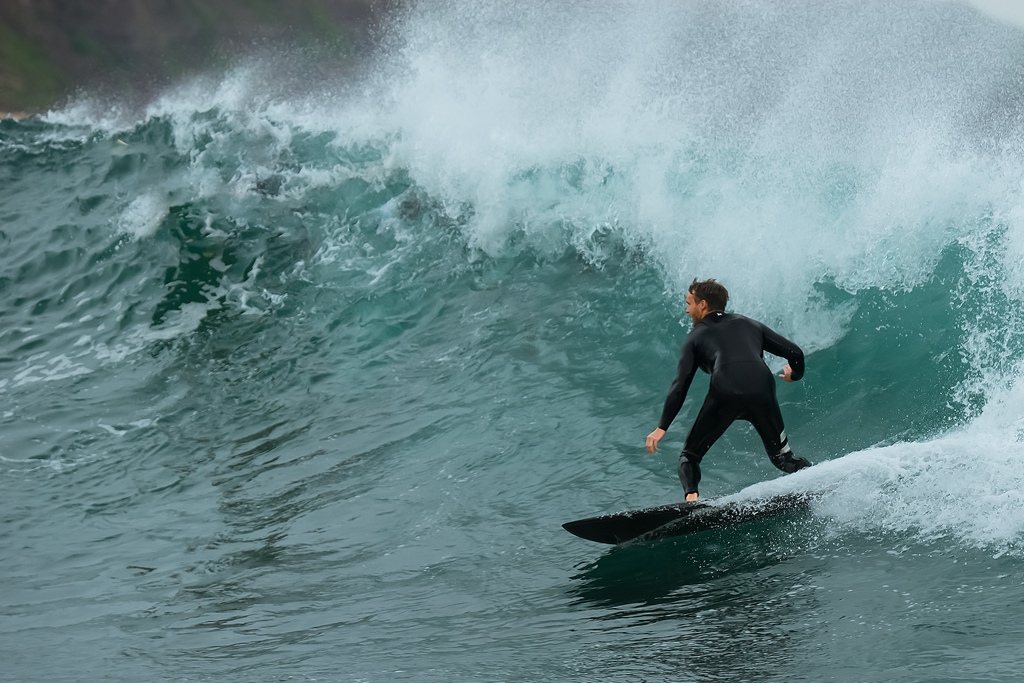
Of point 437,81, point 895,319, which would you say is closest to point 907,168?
point 895,319

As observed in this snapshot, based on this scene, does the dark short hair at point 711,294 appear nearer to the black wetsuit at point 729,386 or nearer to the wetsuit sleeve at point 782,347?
the black wetsuit at point 729,386

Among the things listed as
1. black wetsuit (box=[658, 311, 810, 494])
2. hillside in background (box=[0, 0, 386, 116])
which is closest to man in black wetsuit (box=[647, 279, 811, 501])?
black wetsuit (box=[658, 311, 810, 494])

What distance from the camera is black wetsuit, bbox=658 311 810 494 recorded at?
5.80m

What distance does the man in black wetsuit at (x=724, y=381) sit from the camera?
5.80 metres

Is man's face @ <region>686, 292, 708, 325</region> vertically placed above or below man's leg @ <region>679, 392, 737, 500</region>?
above

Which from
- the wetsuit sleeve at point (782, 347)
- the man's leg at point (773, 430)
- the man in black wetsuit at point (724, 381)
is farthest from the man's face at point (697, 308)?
the man's leg at point (773, 430)

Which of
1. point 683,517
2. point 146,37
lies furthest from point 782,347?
point 146,37

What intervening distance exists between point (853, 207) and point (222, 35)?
22.1m

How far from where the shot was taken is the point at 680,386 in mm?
5910

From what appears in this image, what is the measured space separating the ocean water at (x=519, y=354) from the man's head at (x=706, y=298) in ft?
3.53

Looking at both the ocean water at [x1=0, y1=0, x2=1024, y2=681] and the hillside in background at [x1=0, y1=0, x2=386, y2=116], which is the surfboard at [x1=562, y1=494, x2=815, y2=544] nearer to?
the ocean water at [x1=0, y1=0, x2=1024, y2=681]

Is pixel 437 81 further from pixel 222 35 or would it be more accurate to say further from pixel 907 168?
pixel 222 35

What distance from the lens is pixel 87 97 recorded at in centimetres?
2338

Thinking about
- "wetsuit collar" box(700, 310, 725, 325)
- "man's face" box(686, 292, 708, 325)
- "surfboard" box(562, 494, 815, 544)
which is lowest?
"surfboard" box(562, 494, 815, 544)
